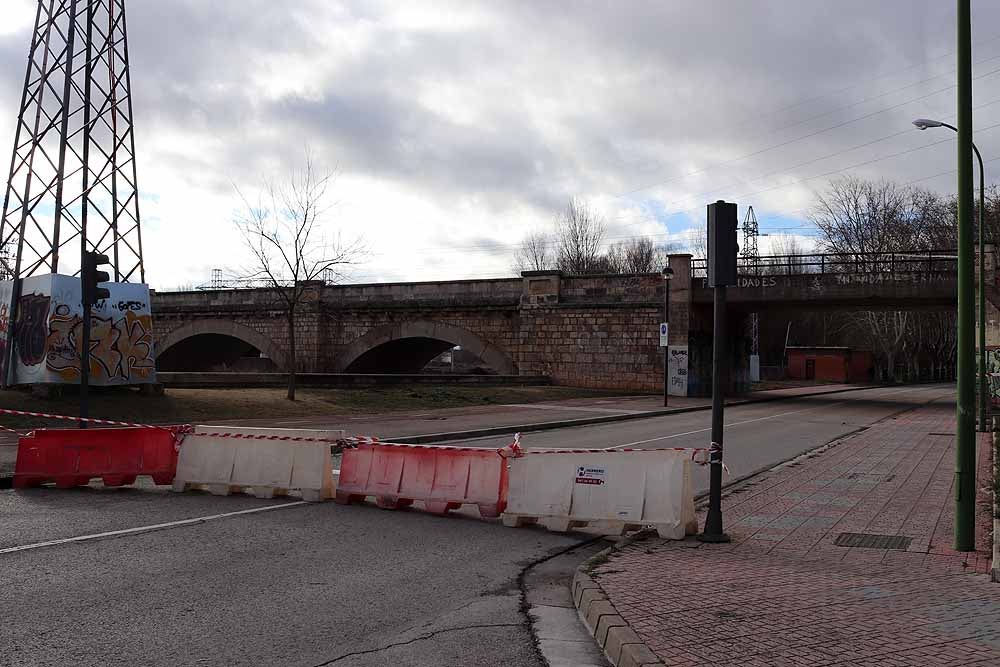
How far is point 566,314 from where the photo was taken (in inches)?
1528

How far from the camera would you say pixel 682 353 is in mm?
36719

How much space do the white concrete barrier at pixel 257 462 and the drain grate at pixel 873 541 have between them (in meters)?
5.26

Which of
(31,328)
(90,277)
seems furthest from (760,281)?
(90,277)

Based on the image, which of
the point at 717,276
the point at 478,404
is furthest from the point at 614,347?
the point at 717,276

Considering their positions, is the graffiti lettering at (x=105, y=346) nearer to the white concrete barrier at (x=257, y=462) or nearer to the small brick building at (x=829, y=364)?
the white concrete barrier at (x=257, y=462)

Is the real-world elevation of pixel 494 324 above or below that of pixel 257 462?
above

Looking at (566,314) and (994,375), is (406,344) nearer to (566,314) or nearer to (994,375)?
(566,314)

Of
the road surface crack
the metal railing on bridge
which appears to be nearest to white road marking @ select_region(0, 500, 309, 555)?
the road surface crack

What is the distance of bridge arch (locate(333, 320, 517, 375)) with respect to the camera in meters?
40.6

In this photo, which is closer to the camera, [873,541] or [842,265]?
[873,541]

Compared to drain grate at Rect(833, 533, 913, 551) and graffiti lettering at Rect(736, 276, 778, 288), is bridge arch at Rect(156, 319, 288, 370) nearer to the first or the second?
graffiti lettering at Rect(736, 276, 778, 288)

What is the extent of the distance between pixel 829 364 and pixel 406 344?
41887 millimetres

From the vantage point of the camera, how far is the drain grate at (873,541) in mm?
7512

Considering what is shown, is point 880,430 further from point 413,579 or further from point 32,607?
point 32,607
